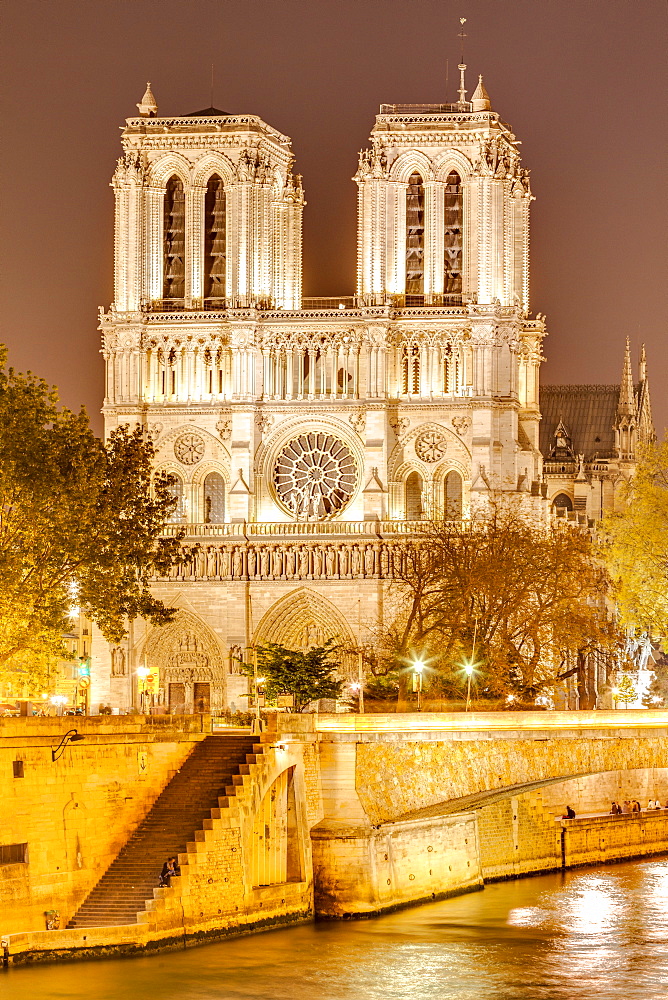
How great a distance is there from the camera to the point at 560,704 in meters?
85.2

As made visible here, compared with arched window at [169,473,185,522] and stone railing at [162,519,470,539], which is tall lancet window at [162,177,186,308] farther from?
stone railing at [162,519,470,539]

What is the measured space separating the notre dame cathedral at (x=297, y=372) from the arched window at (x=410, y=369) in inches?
2.9

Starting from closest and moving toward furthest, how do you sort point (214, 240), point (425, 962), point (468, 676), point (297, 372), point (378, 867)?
point (425, 962)
point (378, 867)
point (468, 676)
point (297, 372)
point (214, 240)

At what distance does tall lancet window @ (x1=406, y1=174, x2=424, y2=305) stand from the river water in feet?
129

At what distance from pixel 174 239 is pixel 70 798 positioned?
45369 mm

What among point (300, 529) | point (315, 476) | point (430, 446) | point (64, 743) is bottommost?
point (64, 743)

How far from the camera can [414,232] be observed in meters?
84.8

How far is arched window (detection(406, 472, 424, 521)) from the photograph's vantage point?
272ft

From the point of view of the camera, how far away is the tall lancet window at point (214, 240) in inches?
3371

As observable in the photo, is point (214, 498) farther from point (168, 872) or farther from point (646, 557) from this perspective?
Result: point (168, 872)

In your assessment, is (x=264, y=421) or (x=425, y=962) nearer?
(x=425, y=962)

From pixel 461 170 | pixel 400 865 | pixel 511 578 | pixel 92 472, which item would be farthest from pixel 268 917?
pixel 461 170

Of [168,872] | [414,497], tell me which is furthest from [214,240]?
[168,872]

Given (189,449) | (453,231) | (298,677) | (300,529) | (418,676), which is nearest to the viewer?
(298,677)
